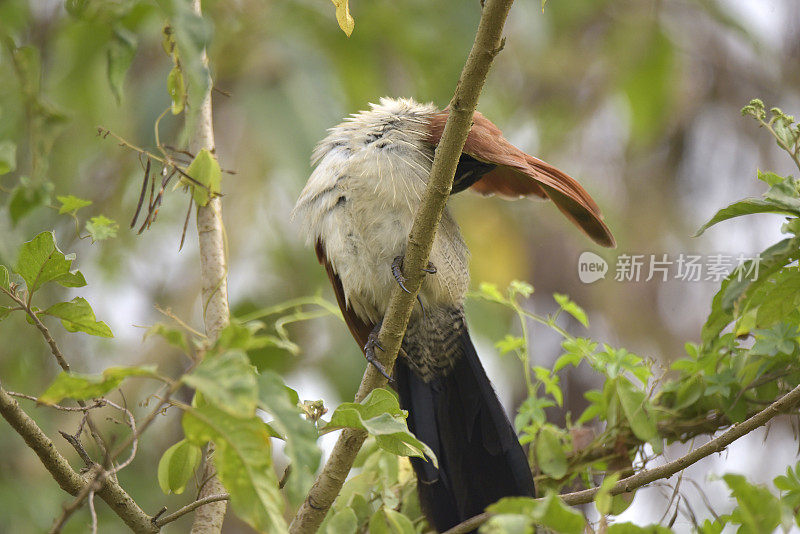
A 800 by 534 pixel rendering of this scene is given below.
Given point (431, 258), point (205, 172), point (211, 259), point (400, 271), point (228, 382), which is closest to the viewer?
point (228, 382)

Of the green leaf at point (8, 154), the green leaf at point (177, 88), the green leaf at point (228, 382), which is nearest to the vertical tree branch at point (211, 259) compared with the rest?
the green leaf at point (177, 88)

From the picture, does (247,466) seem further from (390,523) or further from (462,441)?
(462,441)

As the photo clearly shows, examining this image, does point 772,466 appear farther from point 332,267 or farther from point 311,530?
point 311,530

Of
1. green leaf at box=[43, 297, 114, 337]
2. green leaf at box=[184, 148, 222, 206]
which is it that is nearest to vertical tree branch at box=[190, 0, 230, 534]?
green leaf at box=[184, 148, 222, 206]

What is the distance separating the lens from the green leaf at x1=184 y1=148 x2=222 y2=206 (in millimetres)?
2066

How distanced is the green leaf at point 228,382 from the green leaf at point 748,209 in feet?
3.54

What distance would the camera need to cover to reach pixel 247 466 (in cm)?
113

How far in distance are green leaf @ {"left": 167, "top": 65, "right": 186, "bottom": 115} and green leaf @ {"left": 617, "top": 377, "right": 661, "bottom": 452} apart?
1.36 meters

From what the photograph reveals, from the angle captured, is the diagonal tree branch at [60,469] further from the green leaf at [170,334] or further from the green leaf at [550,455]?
the green leaf at [550,455]

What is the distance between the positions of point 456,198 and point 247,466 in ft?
10.0

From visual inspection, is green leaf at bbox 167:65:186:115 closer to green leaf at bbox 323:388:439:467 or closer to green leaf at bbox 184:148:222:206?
green leaf at bbox 184:148:222:206

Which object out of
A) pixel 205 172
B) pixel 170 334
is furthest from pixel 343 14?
pixel 170 334

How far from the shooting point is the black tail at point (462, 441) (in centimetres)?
240

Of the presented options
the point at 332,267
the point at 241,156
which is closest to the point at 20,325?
the point at 241,156
